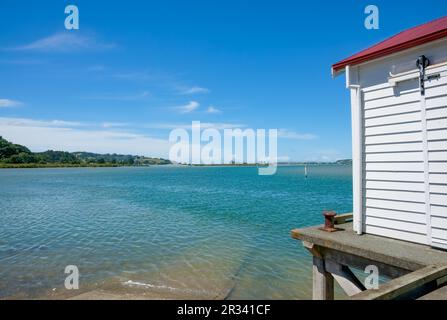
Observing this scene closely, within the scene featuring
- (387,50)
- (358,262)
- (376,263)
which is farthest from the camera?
(387,50)

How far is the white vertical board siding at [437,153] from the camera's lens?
5.01 m

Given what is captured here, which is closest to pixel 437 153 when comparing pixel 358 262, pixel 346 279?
pixel 358 262

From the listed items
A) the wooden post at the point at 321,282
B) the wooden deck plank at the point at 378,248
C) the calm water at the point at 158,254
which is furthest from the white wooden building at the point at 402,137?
the calm water at the point at 158,254

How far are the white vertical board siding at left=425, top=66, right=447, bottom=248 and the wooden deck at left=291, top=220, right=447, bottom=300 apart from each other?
1.32ft

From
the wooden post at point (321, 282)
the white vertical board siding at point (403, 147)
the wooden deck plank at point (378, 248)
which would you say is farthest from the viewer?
the wooden post at point (321, 282)

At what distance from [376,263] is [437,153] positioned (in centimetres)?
209

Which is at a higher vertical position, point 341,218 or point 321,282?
point 341,218

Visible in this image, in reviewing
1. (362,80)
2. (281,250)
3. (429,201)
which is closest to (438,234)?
(429,201)

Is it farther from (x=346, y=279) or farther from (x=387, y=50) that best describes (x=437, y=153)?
(x=346, y=279)

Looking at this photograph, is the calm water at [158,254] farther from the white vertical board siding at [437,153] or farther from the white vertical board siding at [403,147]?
the white vertical board siding at [437,153]

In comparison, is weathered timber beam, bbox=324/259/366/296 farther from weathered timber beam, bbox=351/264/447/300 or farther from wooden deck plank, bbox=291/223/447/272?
weathered timber beam, bbox=351/264/447/300

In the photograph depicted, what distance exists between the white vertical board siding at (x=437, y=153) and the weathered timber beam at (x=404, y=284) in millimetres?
1292

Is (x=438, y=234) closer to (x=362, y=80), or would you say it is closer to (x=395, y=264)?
(x=395, y=264)

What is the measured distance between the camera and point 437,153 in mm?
5086
